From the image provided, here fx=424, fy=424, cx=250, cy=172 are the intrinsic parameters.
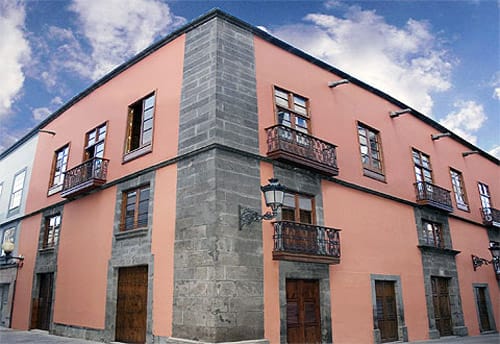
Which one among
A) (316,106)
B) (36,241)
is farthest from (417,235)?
(36,241)

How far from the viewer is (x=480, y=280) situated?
55.6ft

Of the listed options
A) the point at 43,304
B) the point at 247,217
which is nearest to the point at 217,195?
the point at 247,217

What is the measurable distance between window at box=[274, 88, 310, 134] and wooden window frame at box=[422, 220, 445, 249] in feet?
21.6

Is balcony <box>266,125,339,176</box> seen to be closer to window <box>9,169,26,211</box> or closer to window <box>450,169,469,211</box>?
window <box>450,169,469,211</box>

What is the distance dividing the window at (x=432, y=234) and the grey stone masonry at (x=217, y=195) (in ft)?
27.1

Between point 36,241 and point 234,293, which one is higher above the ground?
point 36,241

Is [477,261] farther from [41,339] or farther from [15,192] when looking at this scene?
[15,192]

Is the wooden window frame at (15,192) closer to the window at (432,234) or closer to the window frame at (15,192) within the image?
the window frame at (15,192)

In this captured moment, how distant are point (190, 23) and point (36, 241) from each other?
10080mm

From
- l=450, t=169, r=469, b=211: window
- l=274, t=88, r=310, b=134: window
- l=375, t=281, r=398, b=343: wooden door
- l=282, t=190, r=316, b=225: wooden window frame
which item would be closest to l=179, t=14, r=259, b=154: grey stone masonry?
l=274, t=88, r=310, b=134: window

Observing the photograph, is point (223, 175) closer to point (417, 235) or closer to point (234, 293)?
point (234, 293)

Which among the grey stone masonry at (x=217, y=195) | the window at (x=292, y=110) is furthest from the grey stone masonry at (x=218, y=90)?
the window at (x=292, y=110)

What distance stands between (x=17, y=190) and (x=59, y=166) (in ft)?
14.6

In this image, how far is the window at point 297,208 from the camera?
1060 centimetres
